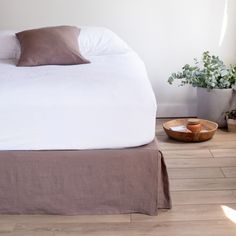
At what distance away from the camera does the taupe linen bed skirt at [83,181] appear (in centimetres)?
176

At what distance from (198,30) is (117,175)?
194 cm

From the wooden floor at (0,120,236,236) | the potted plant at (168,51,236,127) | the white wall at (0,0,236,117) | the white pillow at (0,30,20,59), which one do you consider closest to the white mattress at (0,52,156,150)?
the wooden floor at (0,120,236,236)

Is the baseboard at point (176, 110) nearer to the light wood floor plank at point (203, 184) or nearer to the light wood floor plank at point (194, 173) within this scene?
the light wood floor plank at point (194, 173)

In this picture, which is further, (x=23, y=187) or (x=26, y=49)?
(x=26, y=49)

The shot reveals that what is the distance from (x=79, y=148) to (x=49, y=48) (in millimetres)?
949

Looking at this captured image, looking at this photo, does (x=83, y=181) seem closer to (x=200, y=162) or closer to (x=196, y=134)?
(x=200, y=162)

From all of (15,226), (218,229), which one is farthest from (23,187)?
(218,229)

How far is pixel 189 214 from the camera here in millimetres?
1870

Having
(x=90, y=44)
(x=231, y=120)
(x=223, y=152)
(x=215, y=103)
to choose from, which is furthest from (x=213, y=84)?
(x=90, y=44)

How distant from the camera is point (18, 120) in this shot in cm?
169

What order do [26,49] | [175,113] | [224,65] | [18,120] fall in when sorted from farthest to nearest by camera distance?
[175,113]
[224,65]
[26,49]
[18,120]

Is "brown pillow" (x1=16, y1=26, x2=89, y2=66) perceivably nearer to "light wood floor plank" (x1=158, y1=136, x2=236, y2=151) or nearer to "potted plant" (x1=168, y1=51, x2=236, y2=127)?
"light wood floor plank" (x1=158, y1=136, x2=236, y2=151)

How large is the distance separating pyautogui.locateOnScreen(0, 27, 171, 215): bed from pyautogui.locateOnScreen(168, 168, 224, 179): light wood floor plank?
1.35 ft

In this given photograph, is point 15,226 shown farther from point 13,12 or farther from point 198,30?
point 198,30
